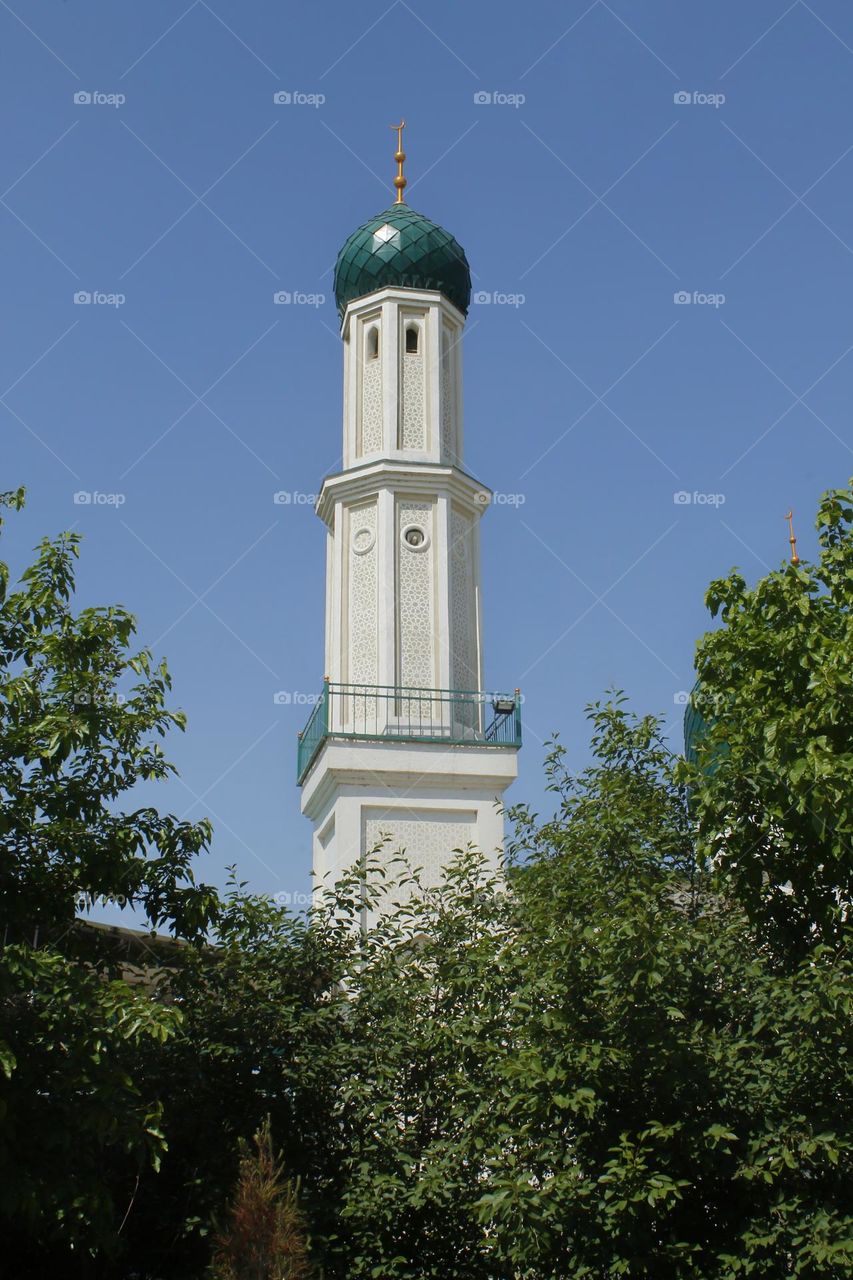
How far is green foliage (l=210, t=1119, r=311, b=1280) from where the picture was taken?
9.31 meters

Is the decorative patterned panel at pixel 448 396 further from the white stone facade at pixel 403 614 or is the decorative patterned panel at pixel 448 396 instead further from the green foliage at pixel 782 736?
the green foliage at pixel 782 736

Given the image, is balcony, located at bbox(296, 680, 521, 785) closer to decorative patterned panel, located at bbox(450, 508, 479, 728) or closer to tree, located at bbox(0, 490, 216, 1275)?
decorative patterned panel, located at bbox(450, 508, 479, 728)

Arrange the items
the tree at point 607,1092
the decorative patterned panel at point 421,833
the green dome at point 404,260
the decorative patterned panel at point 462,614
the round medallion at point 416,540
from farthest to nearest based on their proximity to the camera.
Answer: the green dome at point 404,260 → the round medallion at point 416,540 → the decorative patterned panel at point 462,614 → the decorative patterned panel at point 421,833 → the tree at point 607,1092

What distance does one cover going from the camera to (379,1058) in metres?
11.6

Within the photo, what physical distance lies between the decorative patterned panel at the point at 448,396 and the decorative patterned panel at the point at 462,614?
0.95 meters

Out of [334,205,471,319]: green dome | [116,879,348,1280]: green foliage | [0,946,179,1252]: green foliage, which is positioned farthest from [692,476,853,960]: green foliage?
[334,205,471,319]: green dome

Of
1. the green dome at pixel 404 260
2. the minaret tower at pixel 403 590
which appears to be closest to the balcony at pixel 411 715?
the minaret tower at pixel 403 590

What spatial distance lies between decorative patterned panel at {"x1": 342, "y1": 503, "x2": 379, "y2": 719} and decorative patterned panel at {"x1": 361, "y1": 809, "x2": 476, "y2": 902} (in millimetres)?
1492

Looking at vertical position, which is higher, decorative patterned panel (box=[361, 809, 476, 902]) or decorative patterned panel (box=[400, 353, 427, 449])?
decorative patterned panel (box=[400, 353, 427, 449])

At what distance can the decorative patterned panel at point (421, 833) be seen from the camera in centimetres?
1791

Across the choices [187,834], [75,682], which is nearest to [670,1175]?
[187,834]

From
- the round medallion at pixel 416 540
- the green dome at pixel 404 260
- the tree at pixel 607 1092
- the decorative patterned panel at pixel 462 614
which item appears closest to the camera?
the tree at pixel 607 1092

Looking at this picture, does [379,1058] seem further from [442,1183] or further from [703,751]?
[703,751]

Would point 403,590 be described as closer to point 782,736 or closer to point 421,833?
point 421,833
